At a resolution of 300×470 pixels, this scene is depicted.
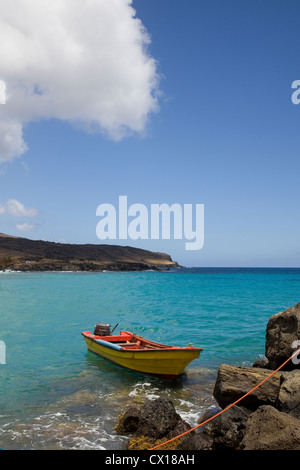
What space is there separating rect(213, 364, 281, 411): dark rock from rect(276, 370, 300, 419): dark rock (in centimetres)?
88

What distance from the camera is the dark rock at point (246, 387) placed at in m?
8.58

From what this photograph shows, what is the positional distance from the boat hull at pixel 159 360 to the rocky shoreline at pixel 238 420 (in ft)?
8.74

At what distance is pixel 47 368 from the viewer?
47.4 feet

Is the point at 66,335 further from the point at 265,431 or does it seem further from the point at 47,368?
the point at 265,431

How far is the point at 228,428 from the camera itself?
7480 mm

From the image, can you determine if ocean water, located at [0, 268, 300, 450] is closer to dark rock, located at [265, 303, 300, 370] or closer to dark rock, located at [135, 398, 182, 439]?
dark rock, located at [135, 398, 182, 439]

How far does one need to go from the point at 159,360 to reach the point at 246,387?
181 inches

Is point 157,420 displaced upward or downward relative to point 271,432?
downward

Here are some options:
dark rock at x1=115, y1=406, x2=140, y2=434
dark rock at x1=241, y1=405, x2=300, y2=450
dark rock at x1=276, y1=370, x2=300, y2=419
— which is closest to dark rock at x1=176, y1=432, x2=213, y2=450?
dark rock at x1=241, y1=405, x2=300, y2=450

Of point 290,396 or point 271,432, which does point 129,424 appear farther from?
point 290,396

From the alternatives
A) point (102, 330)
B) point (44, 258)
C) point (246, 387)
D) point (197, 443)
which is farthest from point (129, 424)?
point (44, 258)

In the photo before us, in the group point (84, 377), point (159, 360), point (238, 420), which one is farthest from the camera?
point (84, 377)

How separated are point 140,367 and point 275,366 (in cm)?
533
